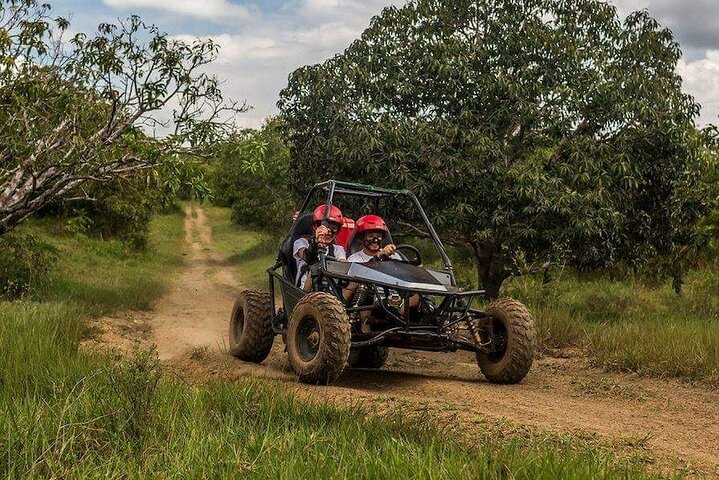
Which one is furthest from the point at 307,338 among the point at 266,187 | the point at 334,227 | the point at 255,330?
the point at 266,187

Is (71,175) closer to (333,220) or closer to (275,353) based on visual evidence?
(275,353)

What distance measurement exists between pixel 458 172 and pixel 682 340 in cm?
529

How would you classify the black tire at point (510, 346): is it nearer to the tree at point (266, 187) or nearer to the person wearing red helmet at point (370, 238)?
the person wearing red helmet at point (370, 238)

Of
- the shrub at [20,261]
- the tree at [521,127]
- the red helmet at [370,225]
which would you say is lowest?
the shrub at [20,261]

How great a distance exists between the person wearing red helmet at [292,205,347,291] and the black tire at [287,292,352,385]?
2.21ft

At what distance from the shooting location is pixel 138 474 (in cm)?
366

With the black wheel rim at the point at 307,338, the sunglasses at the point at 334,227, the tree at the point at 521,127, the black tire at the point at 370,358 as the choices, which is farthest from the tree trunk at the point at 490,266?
the black wheel rim at the point at 307,338

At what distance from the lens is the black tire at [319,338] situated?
6.62 meters

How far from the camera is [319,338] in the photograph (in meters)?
6.80

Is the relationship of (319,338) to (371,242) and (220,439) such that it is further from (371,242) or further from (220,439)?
(220,439)

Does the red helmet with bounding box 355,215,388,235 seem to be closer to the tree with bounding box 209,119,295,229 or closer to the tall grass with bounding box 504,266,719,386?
the tall grass with bounding box 504,266,719,386

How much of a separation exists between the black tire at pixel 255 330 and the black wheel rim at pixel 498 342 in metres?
2.45

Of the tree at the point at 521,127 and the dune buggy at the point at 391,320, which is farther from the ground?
the tree at the point at 521,127

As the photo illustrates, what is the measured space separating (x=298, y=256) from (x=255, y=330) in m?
1.01
